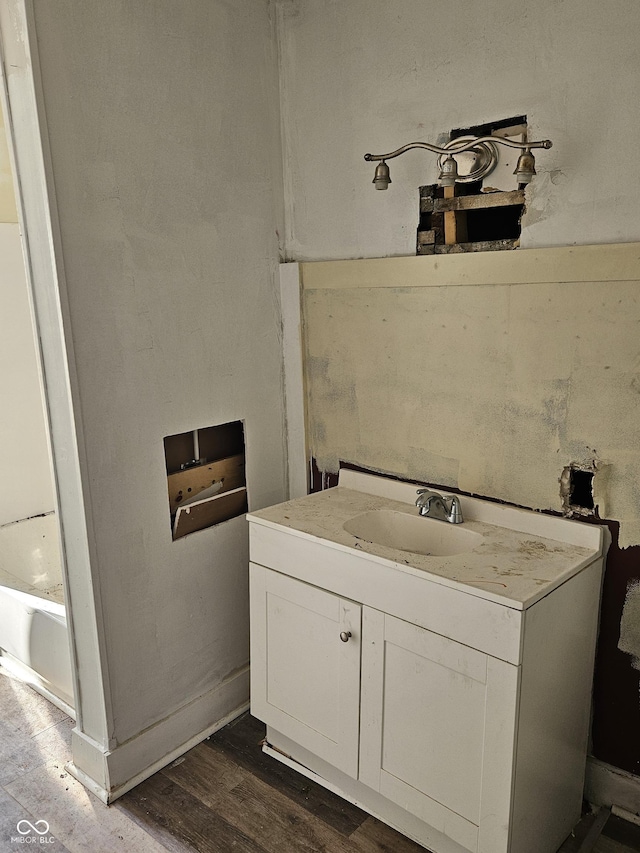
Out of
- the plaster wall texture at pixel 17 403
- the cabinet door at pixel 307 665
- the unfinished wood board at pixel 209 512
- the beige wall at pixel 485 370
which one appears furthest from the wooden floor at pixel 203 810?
the plaster wall texture at pixel 17 403

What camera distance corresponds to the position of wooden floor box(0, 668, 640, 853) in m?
1.93

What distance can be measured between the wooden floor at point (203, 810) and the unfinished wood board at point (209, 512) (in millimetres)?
751

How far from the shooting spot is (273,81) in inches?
94.3

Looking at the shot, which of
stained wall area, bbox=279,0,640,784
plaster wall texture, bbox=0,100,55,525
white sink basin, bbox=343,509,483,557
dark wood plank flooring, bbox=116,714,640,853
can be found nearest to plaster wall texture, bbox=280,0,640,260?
stained wall area, bbox=279,0,640,784

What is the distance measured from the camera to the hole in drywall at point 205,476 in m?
2.24

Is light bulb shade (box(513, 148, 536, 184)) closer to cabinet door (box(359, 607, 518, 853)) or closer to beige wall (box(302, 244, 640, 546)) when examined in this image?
beige wall (box(302, 244, 640, 546))

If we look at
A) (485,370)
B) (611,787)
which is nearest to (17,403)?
(485,370)

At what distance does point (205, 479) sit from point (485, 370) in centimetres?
99

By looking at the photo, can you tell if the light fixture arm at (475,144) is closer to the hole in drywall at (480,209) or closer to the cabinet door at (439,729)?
the hole in drywall at (480,209)

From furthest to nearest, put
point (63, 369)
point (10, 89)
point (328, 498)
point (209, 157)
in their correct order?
1. point (328, 498)
2. point (209, 157)
3. point (63, 369)
4. point (10, 89)

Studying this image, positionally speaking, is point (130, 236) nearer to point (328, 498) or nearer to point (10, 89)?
point (10, 89)

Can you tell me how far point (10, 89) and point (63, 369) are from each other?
73 centimetres

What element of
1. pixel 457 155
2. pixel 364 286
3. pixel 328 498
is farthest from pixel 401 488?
pixel 457 155

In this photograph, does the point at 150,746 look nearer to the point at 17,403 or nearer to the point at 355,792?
the point at 355,792
